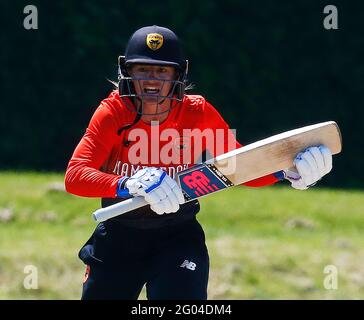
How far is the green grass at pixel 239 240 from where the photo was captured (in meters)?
7.25

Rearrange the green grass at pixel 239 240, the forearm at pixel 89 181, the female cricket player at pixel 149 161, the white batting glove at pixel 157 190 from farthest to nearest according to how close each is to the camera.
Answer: the green grass at pixel 239 240
the female cricket player at pixel 149 161
the forearm at pixel 89 181
the white batting glove at pixel 157 190

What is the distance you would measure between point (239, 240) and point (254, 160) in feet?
11.6

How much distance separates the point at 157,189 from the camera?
4121mm

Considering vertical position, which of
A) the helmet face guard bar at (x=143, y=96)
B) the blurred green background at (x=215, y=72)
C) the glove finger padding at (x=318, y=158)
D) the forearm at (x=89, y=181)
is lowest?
the forearm at (x=89, y=181)

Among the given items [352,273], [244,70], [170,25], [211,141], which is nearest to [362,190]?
[244,70]

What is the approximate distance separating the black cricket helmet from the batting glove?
0.37 meters

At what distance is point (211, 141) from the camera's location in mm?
4598

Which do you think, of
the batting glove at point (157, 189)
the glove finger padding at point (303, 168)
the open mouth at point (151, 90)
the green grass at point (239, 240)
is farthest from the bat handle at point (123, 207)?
the green grass at point (239, 240)

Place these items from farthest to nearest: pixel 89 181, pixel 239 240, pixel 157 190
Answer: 1. pixel 239 240
2. pixel 89 181
3. pixel 157 190

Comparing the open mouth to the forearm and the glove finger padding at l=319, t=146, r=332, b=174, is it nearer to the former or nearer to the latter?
the forearm

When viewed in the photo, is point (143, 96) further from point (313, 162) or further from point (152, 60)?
point (313, 162)

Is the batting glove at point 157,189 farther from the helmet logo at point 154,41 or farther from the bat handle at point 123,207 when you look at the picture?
the helmet logo at point 154,41

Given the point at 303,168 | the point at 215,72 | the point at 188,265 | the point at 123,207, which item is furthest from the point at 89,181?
the point at 215,72

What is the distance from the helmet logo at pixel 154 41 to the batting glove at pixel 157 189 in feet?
1.71
